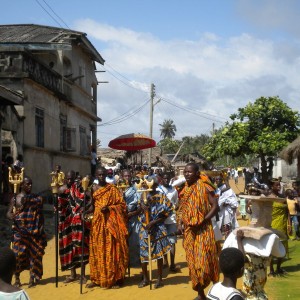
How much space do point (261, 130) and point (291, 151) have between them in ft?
9.18

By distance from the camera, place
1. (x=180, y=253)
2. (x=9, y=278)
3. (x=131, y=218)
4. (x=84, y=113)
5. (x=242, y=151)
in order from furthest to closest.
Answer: (x=84, y=113)
(x=242, y=151)
(x=180, y=253)
(x=131, y=218)
(x=9, y=278)

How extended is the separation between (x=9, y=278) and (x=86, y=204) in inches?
197

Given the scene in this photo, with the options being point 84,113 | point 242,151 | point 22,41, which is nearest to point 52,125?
point 22,41

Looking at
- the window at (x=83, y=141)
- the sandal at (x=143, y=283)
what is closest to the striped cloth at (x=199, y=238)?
the sandal at (x=143, y=283)

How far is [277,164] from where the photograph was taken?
126 feet

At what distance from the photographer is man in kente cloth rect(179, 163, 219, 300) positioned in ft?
21.1

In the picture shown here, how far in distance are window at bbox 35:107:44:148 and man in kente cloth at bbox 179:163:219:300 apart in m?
13.0

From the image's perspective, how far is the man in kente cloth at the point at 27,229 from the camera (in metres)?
8.15

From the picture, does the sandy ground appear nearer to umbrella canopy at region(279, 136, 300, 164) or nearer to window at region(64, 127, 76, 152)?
umbrella canopy at region(279, 136, 300, 164)

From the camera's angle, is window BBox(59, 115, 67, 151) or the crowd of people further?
window BBox(59, 115, 67, 151)

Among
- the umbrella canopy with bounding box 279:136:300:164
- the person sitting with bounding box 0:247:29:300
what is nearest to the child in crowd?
the umbrella canopy with bounding box 279:136:300:164

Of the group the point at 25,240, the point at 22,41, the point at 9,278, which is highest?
the point at 22,41

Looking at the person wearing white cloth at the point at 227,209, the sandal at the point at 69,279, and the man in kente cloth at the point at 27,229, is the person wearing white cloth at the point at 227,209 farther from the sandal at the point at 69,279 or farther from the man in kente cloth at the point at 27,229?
the man in kente cloth at the point at 27,229

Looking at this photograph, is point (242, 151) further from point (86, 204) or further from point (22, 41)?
point (86, 204)
